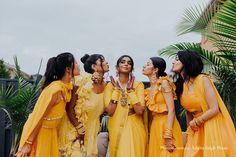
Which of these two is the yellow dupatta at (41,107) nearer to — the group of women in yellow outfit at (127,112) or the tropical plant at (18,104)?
the group of women in yellow outfit at (127,112)

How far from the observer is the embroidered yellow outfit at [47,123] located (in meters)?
3.82

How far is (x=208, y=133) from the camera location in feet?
12.3

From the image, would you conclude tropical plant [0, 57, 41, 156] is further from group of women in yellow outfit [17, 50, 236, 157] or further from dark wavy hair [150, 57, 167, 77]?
dark wavy hair [150, 57, 167, 77]

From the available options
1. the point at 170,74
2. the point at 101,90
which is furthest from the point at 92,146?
the point at 170,74

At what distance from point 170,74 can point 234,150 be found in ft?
3.63

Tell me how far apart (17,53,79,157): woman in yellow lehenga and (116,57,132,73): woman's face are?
481 millimetres

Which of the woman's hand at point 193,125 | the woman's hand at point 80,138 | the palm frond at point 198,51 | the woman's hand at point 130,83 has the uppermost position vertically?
the palm frond at point 198,51

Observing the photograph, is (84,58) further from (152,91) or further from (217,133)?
(217,133)

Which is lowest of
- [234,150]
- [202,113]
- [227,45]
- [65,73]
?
[234,150]

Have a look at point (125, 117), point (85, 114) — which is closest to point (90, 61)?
point (85, 114)

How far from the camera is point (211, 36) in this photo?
17.8 feet

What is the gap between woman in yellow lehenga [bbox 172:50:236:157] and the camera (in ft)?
12.2

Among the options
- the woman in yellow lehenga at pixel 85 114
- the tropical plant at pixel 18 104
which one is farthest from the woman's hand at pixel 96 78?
the tropical plant at pixel 18 104

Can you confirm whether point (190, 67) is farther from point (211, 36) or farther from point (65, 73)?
point (211, 36)
